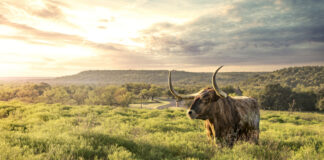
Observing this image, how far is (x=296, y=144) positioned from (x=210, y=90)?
446 cm

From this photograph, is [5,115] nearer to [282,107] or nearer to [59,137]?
[59,137]

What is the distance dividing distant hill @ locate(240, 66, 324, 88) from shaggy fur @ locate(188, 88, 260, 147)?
155221mm

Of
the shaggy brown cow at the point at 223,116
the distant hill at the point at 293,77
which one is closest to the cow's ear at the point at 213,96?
the shaggy brown cow at the point at 223,116

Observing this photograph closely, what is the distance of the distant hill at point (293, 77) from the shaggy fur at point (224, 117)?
509ft

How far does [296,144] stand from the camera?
700 centimetres

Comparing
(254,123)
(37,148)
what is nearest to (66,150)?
(37,148)

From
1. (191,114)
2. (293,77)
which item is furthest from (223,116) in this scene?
(293,77)

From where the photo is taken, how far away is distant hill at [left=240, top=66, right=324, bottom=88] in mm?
144137

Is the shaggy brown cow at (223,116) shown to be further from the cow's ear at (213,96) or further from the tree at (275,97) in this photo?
the tree at (275,97)

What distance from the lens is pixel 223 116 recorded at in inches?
224

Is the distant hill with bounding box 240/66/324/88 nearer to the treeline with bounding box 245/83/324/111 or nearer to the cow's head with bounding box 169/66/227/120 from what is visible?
the treeline with bounding box 245/83/324/111

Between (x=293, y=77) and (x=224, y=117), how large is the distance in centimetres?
19335

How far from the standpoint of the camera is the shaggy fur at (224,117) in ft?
18.0

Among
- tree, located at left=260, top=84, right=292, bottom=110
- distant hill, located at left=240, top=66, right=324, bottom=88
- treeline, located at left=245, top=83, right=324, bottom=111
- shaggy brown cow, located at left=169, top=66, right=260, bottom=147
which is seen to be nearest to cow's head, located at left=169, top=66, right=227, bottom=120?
shaggy brown cow, located at left=169, top=66, right=260, bottom=147
